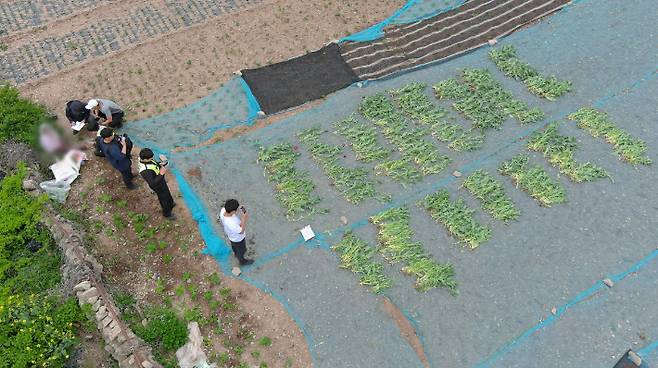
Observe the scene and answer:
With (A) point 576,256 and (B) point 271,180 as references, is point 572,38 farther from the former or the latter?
(B) point 271,180

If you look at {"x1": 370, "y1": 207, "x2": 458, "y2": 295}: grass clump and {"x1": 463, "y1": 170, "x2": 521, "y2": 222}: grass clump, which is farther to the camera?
{"x1": 463, "y1": 170, "x2": 521, "y2": 222}: grass clump

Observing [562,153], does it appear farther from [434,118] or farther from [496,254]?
[496,254]

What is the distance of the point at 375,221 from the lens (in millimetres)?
8531

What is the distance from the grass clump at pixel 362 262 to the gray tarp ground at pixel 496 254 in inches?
5.4

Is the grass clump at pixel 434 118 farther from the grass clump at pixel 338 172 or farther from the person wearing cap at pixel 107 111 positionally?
the person wearing cap at pixel 107 111

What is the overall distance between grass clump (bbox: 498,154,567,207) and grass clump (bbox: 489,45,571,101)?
5.55 ft

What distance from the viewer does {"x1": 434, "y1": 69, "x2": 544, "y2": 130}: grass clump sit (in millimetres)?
9766

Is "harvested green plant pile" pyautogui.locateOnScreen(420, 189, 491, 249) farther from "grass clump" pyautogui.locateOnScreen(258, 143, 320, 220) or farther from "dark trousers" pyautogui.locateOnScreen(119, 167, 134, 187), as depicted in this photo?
"dark trousers" pyautogui.locateOnScreen(119, 167, 134, 187)

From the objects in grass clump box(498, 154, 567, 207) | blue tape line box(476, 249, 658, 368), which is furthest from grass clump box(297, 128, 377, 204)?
blue tape line box(476, 249, 658, 368)

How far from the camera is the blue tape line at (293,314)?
7.35 meters

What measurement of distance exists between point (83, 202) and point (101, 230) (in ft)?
2.44

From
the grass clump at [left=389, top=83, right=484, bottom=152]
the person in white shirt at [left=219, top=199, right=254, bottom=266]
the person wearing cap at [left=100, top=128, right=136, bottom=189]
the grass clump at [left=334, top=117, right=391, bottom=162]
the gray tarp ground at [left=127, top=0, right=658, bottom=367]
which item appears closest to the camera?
the person in white shirt at [left=219, top=199, right=254, bottom=266]

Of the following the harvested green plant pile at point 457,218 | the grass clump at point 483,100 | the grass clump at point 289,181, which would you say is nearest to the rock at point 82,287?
the grass clump at point 289,181

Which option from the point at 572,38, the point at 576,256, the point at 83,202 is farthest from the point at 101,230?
the point at 572,38
